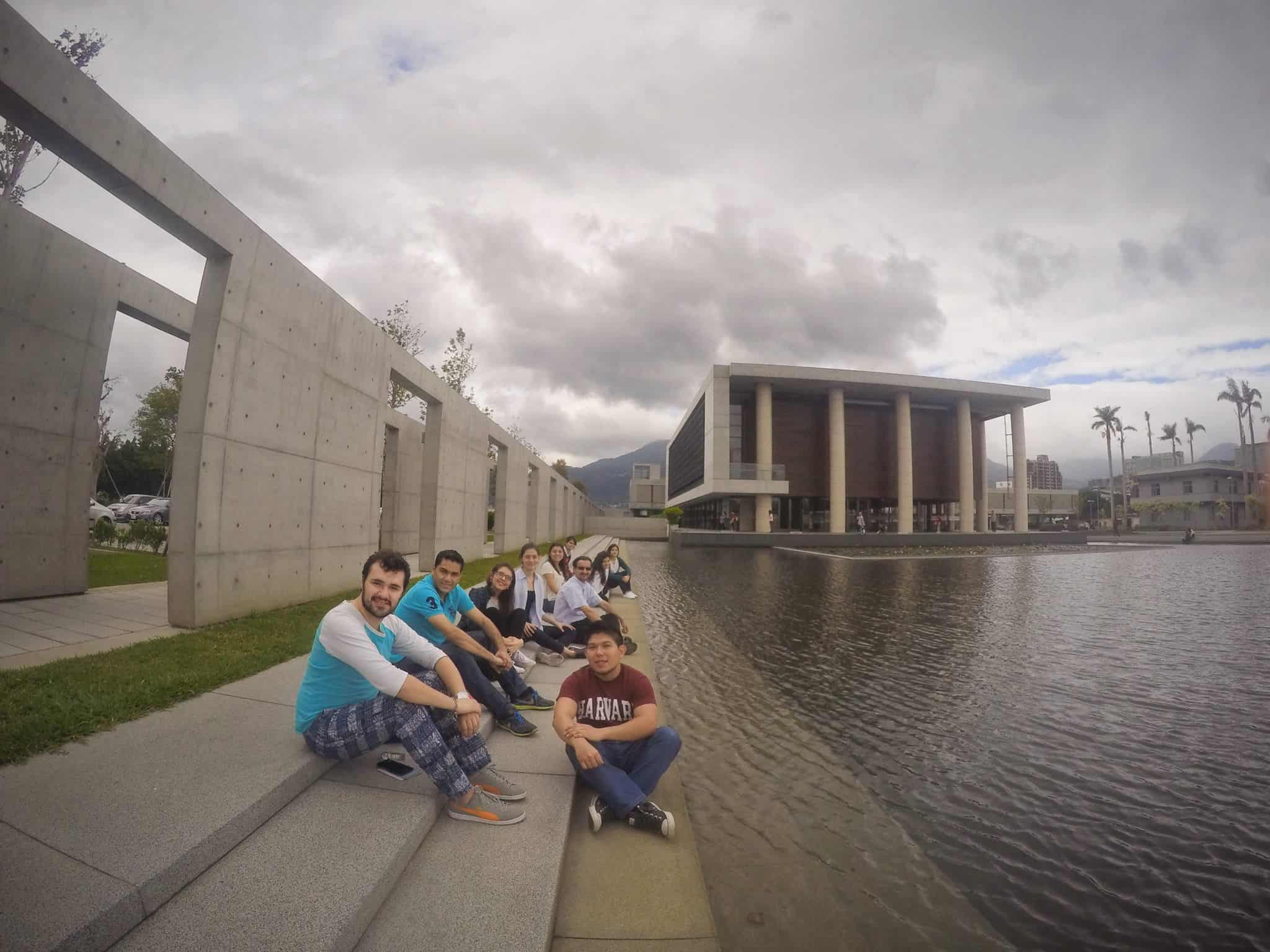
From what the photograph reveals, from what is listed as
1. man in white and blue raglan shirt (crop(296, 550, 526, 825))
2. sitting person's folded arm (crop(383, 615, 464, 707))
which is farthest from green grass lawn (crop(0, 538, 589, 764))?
sitting person's folded arm (crop(383, 615, 464, 707))

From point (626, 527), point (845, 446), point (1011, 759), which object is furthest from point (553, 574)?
point (626, 527)

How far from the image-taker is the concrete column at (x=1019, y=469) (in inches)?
1752

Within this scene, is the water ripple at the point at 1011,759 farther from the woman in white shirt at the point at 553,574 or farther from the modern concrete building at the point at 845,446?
the modern concrete building at the point at 845,446

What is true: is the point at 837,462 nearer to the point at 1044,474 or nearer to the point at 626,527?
the point at 626,527

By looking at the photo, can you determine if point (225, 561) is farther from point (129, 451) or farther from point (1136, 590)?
point (129, 451)

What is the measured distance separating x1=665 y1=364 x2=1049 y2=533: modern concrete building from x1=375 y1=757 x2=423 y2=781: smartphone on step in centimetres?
3630

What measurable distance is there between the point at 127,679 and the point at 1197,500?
308ft

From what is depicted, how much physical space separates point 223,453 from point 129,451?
54786mm

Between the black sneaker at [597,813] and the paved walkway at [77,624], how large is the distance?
5112 mm

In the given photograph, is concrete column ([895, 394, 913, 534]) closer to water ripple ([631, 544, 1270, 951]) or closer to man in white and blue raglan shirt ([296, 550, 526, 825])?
water ripple ([631, 544, 1270, 951])

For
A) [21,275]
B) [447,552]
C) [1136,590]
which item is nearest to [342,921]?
[447,552]

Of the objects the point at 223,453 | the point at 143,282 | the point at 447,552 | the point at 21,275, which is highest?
the point at 143,282

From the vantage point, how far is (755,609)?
1125cm

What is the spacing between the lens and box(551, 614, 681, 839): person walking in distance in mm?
3379
